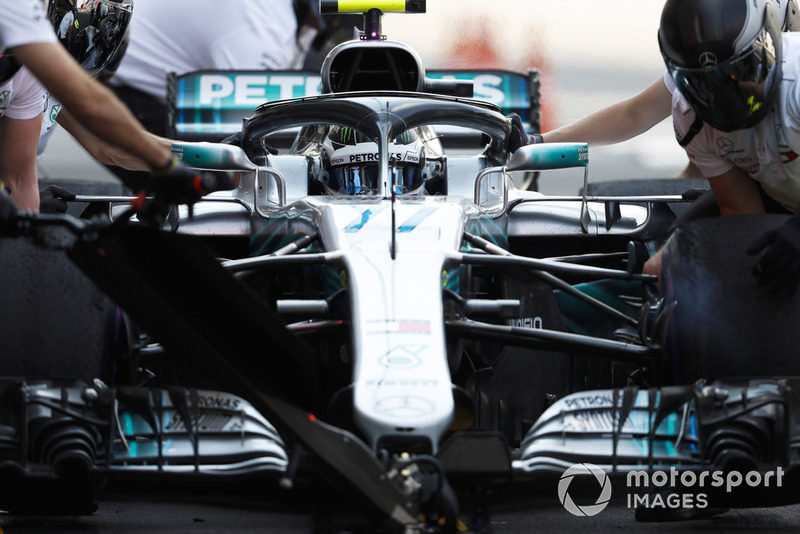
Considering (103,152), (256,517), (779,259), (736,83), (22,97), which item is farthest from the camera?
(103,152)

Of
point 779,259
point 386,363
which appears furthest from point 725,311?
point 386,363

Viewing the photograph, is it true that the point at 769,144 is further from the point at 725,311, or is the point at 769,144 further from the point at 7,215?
the point at 7,215

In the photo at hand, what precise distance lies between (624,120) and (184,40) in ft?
15.4

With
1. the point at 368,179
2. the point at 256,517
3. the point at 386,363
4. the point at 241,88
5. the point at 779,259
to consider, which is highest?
the point at 241,88

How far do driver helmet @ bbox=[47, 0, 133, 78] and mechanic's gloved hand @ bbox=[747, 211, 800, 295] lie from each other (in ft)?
9.22

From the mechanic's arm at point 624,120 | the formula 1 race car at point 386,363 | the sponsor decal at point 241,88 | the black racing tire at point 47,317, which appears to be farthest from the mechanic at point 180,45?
the black racing tire at point 47,317

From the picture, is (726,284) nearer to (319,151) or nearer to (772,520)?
(772,520)

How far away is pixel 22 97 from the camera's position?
495 cm

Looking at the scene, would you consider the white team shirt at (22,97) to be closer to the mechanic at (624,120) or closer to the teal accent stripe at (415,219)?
the teal accent stripe at (415,219)

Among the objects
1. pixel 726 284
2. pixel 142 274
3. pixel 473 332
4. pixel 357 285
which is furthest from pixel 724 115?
pixel 142 274

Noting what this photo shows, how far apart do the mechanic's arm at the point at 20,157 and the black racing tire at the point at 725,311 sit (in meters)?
2.64

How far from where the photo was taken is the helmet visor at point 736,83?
13.5 ft

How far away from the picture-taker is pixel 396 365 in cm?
322

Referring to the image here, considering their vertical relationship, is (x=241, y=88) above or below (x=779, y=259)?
above
